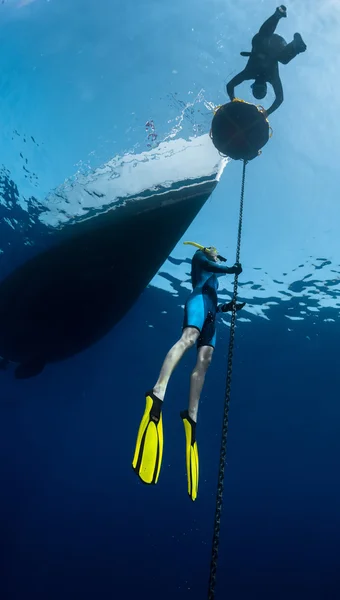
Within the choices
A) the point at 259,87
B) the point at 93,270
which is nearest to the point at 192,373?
the point at 259,87

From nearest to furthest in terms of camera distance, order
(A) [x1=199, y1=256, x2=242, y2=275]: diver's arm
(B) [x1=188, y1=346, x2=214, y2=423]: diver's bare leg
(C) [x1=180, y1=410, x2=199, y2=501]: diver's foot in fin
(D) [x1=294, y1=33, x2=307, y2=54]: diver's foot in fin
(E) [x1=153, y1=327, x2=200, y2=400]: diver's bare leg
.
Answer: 1. (C) [x1=180, y1=410, x2=199, y2=501]: diver's foot in fin
2. (E) [x1=153, y1=327, x2=200, y2=400]: diver's bare leg
3. (B) [x1=188, y1=346, x2=214, y2=423]: diver's bare leg
4. (A) [x1=199, y1=256, x2=242, y2=275]: diver's arm
5. (D) [x1=294, y1=33, x2=307, y2=54]: diver's foot in fin

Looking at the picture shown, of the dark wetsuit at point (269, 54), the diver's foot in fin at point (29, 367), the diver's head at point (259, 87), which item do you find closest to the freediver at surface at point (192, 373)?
the diver's head at point (259, 87)

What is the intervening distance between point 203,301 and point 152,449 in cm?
248

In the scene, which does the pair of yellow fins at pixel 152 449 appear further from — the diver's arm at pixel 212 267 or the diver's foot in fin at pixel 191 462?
the diver's arm at pixel 212 267

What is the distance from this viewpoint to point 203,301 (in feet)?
17.4

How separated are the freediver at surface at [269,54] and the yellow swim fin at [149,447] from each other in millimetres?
5236

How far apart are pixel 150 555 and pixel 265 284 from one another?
3413cm

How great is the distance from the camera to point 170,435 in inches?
912

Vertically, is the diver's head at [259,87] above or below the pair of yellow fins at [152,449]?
above

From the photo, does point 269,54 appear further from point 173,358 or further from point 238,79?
point 173,358

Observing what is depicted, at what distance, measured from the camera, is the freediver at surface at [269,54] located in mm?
5324

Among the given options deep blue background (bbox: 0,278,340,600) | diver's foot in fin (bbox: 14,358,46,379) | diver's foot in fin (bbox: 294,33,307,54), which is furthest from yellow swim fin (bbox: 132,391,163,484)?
diver's foot in fin (bbox: 14,358,46,379)

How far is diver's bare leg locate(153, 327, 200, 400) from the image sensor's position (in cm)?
391

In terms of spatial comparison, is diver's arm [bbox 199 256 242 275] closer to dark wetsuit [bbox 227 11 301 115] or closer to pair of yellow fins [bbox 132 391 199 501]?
pair of yellow fins [bbox 132 391 199 501]
